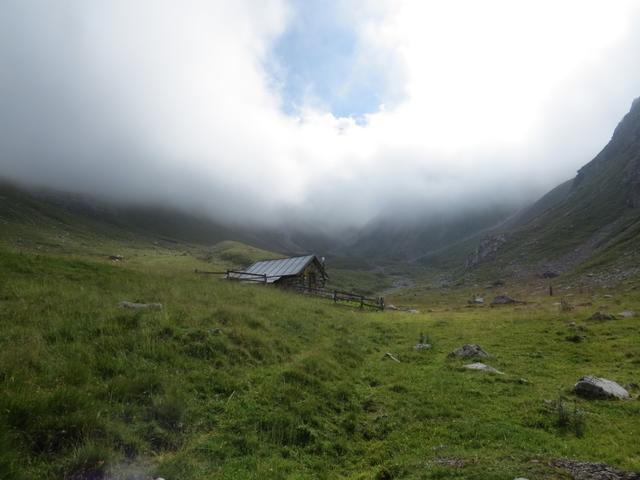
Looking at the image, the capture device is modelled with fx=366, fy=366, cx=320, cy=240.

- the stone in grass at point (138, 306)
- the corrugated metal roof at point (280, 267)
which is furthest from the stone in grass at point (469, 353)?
the corrugated metal roof at point (280, 267)

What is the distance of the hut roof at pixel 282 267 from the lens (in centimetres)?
5547

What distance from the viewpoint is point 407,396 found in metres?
14.8

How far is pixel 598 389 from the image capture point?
45.5 feet

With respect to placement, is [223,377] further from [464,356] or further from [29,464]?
[464,356]

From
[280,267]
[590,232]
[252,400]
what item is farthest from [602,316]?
[590,232]

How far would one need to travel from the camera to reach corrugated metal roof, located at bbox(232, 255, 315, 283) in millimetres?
55469

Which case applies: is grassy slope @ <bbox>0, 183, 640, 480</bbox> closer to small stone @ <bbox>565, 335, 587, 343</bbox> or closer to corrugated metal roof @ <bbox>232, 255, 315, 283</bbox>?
small stone @ <bbox>565, 335, 587, 343</bbox>

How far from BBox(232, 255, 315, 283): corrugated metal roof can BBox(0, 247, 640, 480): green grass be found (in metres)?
33.6

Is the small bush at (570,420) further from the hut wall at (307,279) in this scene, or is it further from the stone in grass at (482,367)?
the hut wall at (307,279)

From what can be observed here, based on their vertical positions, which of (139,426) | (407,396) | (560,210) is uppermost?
(560,210)

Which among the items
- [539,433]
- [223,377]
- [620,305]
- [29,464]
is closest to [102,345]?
[223,377]

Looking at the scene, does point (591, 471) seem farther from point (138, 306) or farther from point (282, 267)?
point (282, 267)

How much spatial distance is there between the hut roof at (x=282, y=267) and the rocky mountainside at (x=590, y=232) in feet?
207

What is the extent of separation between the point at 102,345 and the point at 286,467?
778 cm
